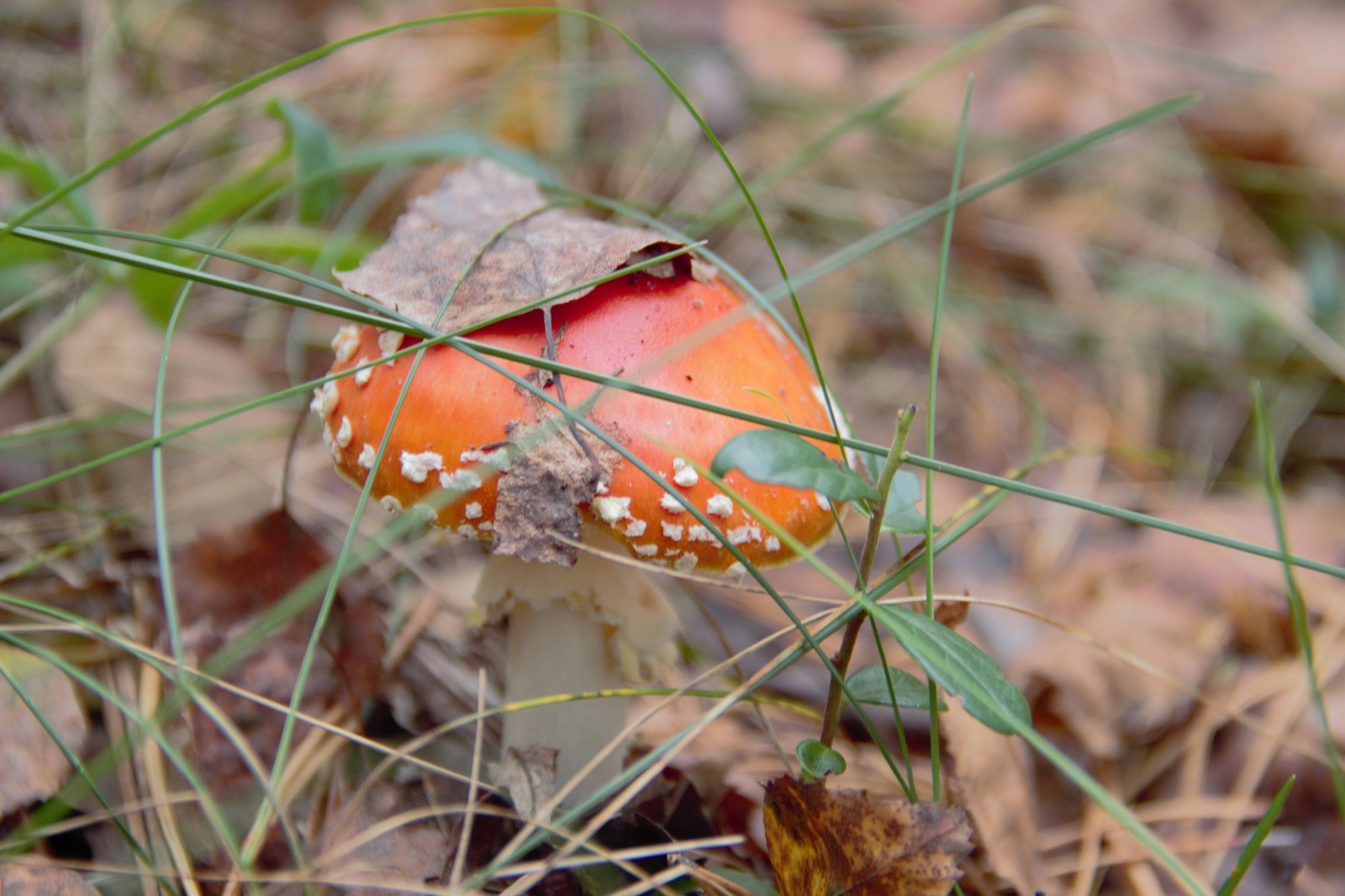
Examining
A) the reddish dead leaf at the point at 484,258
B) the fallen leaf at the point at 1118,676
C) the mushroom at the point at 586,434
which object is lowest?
the fallen leaf at the point at 1118,676

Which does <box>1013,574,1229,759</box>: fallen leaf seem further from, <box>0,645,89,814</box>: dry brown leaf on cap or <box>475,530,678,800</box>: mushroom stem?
<box>0,645,89,814</box>: dry brown leaf on cap

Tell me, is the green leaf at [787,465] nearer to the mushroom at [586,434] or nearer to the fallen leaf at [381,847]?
the mushroom at [586,434]

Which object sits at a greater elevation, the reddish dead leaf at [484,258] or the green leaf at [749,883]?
the reddish dead leaf at [484,258]

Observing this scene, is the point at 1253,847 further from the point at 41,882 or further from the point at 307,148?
the point at 307,148

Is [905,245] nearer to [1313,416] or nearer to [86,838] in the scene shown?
[1313,416]

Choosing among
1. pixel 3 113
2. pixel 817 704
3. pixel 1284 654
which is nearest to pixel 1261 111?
pixel 1284 654

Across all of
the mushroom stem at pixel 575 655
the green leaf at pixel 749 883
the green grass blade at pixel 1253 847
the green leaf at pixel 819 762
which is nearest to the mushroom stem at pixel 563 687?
the mushroom stem at pixel 575 655

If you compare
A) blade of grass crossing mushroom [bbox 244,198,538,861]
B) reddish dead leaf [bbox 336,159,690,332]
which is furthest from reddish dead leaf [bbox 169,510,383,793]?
reddish dead leaf [bbox 336,159,690,332]
